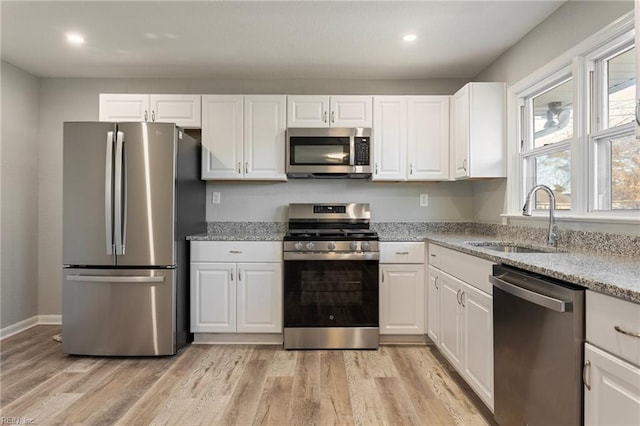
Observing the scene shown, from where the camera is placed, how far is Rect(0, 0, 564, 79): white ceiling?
91.4 inches

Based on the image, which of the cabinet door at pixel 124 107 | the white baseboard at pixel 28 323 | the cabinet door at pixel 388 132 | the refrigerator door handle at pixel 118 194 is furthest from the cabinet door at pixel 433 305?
the white baseboard at pixel 28 323

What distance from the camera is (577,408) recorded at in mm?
1216

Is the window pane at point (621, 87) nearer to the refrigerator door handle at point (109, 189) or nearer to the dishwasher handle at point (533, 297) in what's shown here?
the dishwasher handle at point (533, 297)

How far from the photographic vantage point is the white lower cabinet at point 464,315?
1.89 m

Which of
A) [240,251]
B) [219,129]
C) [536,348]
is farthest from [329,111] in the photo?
[536,348]

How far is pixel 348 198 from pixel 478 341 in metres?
1.91

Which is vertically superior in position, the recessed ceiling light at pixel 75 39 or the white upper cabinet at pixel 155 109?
the recessed ceiling light at pixel 75 39

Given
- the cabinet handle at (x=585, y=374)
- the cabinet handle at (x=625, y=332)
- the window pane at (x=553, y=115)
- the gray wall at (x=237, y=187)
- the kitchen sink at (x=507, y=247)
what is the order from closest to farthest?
the cabinet handle at (x=625, y=332)
the cabinet handle at (x=585, y=374)
the kitchen sink at (x=507, y=247)
the window pane at (x=553, y=115)
the gray wall at (x=237, y=187)

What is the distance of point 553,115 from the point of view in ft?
8.21

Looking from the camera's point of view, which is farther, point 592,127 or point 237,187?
point 237,187

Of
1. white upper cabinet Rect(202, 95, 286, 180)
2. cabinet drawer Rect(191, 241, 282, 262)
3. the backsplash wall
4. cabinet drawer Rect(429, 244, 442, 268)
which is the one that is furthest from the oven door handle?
white upper cabinet Rect(202, 95, 286, 180)

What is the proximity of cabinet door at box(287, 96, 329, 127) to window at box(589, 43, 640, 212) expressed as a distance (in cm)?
194

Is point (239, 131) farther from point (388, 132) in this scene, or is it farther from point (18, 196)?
point (18, 196)

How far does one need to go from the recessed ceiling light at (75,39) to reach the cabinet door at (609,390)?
3.61 meters
